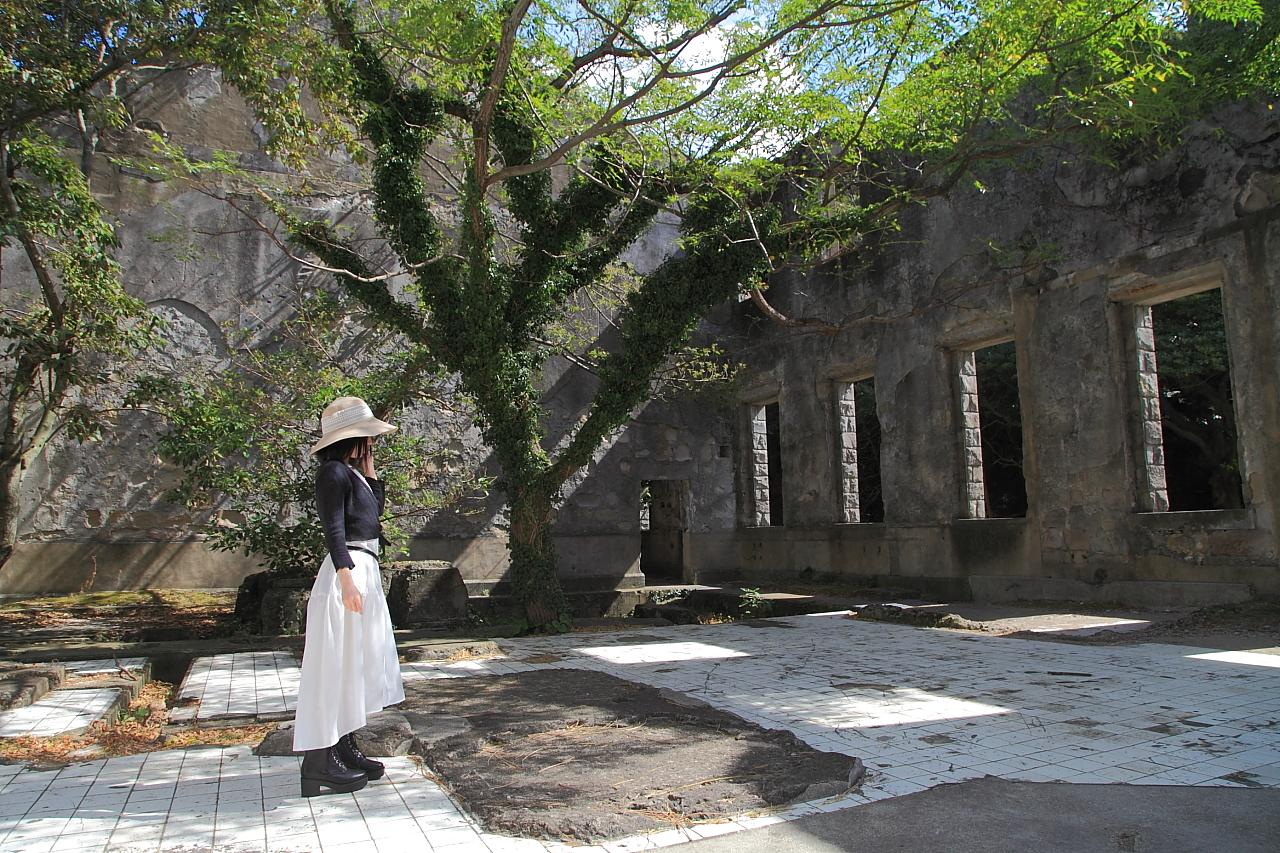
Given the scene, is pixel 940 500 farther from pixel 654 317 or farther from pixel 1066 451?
pixel 654 317

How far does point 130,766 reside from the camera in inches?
156

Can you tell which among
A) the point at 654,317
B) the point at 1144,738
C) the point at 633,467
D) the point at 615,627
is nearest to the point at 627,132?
the point at 654,317

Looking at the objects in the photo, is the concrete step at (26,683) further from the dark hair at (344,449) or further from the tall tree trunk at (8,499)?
the dark hair at (344,449)

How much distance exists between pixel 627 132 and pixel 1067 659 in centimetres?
569

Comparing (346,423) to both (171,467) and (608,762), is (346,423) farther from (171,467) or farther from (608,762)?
(171,467)

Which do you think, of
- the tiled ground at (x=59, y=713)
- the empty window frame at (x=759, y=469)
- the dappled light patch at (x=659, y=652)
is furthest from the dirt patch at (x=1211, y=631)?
the empty window frame at (x=759, y=469)

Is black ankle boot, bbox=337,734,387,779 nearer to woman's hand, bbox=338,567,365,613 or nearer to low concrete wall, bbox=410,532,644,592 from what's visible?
woman's hand, bbox=338,567,365,613

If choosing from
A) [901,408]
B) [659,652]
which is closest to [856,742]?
[659,652]

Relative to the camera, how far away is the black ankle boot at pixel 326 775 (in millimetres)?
3436

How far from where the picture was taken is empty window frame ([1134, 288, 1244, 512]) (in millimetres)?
13766

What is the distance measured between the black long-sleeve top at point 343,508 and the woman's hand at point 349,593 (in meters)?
0.03

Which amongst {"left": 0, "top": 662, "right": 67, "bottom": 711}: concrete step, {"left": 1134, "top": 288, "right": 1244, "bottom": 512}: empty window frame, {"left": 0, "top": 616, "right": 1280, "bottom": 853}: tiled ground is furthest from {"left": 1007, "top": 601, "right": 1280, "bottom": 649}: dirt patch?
{"left": 0, "top": 662, "right": 67, "bottom": 711}: concrete step

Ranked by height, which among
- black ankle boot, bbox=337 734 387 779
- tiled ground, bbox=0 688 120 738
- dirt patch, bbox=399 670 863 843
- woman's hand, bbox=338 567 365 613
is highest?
woman's hand, bbox=338 567 365 613

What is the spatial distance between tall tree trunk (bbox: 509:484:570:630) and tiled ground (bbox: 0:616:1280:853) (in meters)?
1.88
